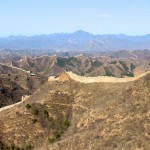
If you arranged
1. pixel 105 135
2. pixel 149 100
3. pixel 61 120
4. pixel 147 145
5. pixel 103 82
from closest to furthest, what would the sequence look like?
pixel 147 145
pixel 105 135
pixel 149 100
pixel 61 120
pixel 103 82

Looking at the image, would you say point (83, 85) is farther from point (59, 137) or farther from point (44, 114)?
point (59, 137)

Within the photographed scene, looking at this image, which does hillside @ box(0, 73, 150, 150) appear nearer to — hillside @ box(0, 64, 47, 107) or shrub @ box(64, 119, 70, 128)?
A: shrub @ box(64, 119, 70, 128)

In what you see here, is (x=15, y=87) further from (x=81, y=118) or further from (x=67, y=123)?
(x=81, y=118)

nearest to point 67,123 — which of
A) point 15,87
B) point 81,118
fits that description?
point 81,118

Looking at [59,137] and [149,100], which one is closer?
[149,100]

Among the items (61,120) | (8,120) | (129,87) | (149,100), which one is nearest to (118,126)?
(149,100)

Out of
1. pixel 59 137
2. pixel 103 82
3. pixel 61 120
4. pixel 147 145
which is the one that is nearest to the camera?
pixel 147 145


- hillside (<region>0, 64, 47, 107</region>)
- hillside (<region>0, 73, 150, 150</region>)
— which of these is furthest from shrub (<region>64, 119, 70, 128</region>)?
hillside (<region>0, 64, 47, 107</region>)

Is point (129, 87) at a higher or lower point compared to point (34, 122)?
higher
